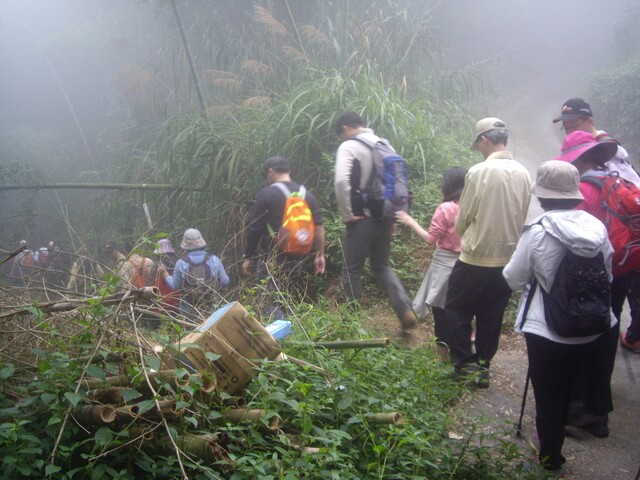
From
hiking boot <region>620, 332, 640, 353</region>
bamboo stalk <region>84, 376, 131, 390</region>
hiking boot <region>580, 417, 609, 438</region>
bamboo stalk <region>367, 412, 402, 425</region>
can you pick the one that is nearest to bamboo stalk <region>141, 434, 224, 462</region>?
bamboo stalk <region>84, 376, 131, 390</region>

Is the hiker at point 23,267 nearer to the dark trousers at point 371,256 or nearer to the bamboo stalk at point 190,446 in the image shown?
the bamboo stalk at point 190,446

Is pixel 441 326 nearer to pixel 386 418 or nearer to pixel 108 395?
pixel 386 418

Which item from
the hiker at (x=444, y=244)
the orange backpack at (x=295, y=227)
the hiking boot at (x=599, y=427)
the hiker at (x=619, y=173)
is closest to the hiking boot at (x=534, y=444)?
the hiking boot at (x=599, y=427)

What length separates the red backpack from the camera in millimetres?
3541

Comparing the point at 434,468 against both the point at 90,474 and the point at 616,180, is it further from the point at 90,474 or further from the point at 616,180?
the point at 616,180

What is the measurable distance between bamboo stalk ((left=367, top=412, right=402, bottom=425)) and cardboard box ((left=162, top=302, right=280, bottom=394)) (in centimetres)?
53

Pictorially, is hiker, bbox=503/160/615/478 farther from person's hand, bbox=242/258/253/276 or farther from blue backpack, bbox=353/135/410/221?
person's hand, bbox=242/258/253/276

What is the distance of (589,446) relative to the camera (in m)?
3.41

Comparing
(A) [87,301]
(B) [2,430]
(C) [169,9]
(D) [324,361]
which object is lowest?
(D) [324,361]

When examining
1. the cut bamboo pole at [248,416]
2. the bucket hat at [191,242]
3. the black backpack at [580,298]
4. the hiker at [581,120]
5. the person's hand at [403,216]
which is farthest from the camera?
the bucket hat at [191,242]

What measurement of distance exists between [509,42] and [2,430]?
15.5 meters

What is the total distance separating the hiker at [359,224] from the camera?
14.6 feet

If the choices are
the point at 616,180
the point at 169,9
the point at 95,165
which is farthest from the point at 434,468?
the point at 169,9

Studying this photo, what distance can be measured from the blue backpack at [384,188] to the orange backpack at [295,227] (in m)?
0.52
